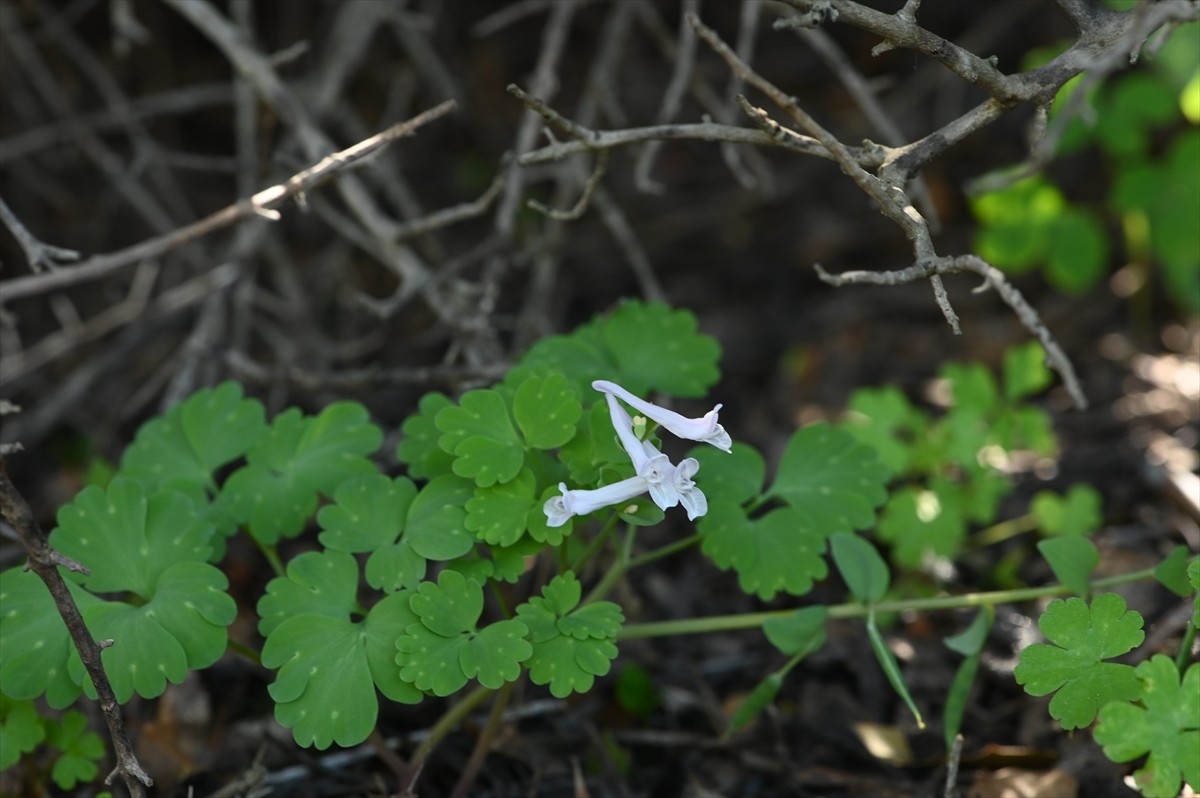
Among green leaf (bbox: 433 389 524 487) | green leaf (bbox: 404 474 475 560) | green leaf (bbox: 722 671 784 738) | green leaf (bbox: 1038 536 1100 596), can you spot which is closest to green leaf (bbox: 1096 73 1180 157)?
green leaf (bbox: 1038 536 1100 596)

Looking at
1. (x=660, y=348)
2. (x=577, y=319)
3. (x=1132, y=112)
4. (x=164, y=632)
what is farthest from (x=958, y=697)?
(x=577, y=319)

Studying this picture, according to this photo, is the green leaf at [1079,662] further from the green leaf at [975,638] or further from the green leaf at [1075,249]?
the green leaf at [1075,249]

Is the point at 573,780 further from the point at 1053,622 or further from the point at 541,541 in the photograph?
the point at 1053,622

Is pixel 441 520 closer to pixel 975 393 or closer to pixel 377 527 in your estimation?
pixel 377 527

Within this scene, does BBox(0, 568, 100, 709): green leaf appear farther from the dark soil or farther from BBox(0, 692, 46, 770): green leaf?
the dark soil

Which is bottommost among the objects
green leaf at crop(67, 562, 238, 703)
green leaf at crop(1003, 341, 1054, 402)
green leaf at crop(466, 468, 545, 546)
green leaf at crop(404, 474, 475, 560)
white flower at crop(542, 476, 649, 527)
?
green leaf at crop(1003, 341, 1054, 402)

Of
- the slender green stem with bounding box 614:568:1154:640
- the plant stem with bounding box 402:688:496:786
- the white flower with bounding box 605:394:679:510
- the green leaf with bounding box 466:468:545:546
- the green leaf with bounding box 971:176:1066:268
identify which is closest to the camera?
the white flower with bounding box 605:394:679:510

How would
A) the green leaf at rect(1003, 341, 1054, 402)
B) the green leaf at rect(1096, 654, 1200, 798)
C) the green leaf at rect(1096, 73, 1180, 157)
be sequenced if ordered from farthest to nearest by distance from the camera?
the green leaf at rect(1096, 73, 1180, 157)
the green leaf at rect(1003, 341, 1054, 402)
the green leaf at rect(1096, 654, 1200, 798)
